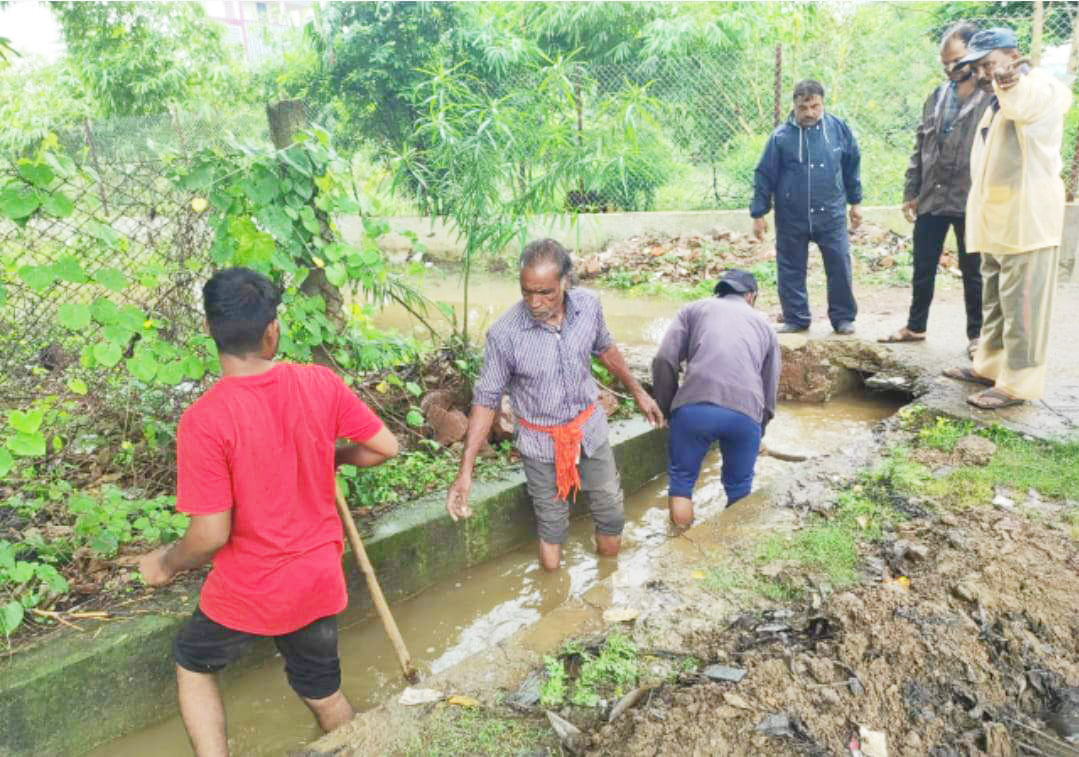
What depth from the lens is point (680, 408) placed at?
359cm

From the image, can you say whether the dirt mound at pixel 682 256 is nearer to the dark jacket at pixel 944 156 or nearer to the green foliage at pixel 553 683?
the dark jacket at pixel 944 156

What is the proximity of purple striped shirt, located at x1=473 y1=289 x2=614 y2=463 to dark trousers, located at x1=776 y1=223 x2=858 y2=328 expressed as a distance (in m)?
2.84

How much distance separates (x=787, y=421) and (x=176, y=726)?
4242 mm

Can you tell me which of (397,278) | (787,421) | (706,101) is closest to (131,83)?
(706,101)

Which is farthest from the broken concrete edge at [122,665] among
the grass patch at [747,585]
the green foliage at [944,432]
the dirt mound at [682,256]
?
the dirt mound at [682,256]

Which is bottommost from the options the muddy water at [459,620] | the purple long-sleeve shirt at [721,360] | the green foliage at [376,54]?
the muddy water at [459,620]

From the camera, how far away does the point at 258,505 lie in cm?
204

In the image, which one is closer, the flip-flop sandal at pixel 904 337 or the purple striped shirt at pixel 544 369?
the purple striped shirt at pixel 544 369

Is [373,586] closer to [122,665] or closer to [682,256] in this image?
[122,665]

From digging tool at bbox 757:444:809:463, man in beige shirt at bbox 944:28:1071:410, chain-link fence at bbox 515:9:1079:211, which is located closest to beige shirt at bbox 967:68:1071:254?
man in beige shirt at bbox 944:28:1071:410

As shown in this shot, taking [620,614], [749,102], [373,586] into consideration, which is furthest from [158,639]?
[749,102]

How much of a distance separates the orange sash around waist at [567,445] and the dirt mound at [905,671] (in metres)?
1.04

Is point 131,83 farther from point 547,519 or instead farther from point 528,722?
point 528,722

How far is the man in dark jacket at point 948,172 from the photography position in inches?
181
